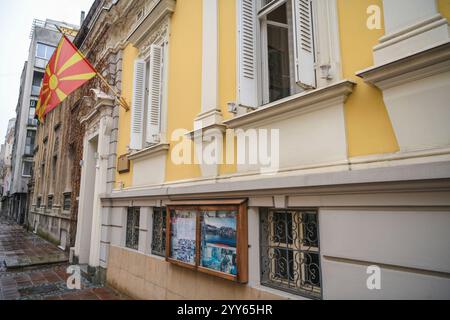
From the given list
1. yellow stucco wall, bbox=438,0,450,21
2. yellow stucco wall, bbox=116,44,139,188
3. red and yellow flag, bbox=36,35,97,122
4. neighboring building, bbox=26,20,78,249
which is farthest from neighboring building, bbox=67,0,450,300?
neighboring building, bbox=26,20,78,249

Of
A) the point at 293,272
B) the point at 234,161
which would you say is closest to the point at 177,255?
the point at 234,161

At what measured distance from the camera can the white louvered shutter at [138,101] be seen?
681 centimetres

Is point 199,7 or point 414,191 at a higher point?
point 199,7

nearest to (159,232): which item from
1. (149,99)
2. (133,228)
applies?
(133,228)

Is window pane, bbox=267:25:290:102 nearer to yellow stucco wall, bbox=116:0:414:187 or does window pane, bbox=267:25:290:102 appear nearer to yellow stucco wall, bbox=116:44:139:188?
yellow stucco wall, bbox=116:0:414:187

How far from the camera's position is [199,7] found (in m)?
5.23

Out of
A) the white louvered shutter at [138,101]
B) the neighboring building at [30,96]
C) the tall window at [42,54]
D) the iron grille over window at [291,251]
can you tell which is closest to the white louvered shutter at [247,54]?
the iron grille over window at [291,251]

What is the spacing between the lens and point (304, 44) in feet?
10.4

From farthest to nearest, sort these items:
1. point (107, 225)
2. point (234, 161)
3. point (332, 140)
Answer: point (107, 225)
point (234, 161)
point (332, 140)

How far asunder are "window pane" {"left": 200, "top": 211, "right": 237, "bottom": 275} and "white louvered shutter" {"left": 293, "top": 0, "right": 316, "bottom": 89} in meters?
1.81

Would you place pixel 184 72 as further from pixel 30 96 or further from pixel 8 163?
pixel 8 163

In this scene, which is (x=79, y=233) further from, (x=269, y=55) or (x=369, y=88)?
(x=369, y=88)

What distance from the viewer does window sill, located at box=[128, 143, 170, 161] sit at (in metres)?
5.62

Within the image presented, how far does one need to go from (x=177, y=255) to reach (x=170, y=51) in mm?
3825
